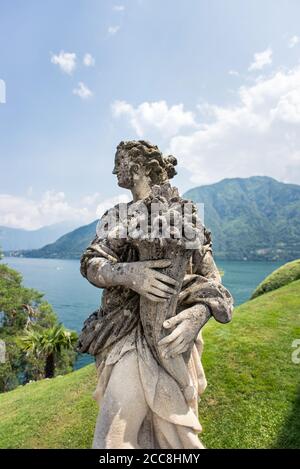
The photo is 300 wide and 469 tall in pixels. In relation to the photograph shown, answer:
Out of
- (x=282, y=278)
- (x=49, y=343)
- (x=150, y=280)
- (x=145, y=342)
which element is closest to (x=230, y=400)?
(x=145, y=342)

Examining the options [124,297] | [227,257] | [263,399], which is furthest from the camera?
[227,257]

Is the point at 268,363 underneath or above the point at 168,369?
underneath

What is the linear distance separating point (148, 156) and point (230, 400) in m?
7.56

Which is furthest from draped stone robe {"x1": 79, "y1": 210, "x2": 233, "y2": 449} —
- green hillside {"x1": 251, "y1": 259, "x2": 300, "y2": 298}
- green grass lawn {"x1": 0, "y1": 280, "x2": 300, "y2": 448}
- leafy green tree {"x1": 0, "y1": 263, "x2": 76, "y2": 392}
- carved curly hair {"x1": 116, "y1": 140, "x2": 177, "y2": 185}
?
leafy green tree {"x1": 0, "y1": 263, "x2": 76, "y2": 392}

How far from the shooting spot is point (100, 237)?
3395mm

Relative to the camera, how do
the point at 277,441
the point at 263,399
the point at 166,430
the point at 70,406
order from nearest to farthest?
the point at 166,430 < the point at 277,441 < the point at 263,399 < the point at 70,406

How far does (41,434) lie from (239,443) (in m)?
4.94

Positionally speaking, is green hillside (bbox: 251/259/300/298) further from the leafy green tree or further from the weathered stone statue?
the weathered stone statue

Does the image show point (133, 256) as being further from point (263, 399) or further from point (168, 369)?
point (263, 399)

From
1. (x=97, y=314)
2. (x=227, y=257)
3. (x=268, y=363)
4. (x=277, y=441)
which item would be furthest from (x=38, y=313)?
(x=227, y=257)

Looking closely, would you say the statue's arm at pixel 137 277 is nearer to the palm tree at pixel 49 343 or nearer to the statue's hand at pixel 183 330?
the statue's hand at pixel 183 330

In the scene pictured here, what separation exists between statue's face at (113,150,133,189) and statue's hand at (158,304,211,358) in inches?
56.5

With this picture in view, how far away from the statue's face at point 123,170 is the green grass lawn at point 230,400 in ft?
21.6

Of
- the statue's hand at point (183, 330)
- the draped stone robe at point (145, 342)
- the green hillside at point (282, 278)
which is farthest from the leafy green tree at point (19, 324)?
the statue's hand at point (183, 330)
